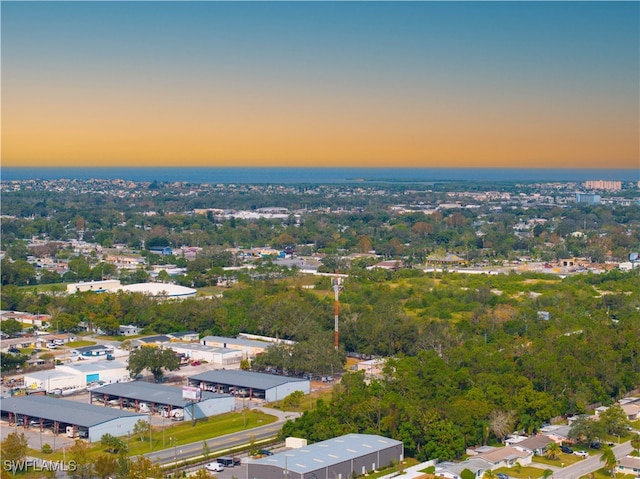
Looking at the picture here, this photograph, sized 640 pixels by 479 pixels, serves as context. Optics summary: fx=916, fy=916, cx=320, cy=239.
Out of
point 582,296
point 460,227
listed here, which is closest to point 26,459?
point 582,296

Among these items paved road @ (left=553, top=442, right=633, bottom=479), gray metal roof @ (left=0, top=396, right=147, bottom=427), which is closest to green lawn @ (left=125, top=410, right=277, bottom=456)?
gray metal roof @ (left=0, top=396, right=147, bottom=427)

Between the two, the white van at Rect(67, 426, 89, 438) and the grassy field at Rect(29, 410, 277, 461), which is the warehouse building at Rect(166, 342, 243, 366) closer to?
the grassy field at Rect(29, 410, 277, 461)

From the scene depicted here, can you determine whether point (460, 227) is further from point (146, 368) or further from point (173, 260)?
point (146, 368)

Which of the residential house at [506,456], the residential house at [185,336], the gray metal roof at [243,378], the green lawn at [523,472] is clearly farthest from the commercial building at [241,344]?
the green lawn at [523,472]

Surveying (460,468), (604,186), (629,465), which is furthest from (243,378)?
(604,186)

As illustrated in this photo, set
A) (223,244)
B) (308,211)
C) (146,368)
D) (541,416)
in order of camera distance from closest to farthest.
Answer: (541,416)
(146,368)
(223,244)
(308,211)

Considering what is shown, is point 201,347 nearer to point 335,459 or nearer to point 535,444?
point 335,459
